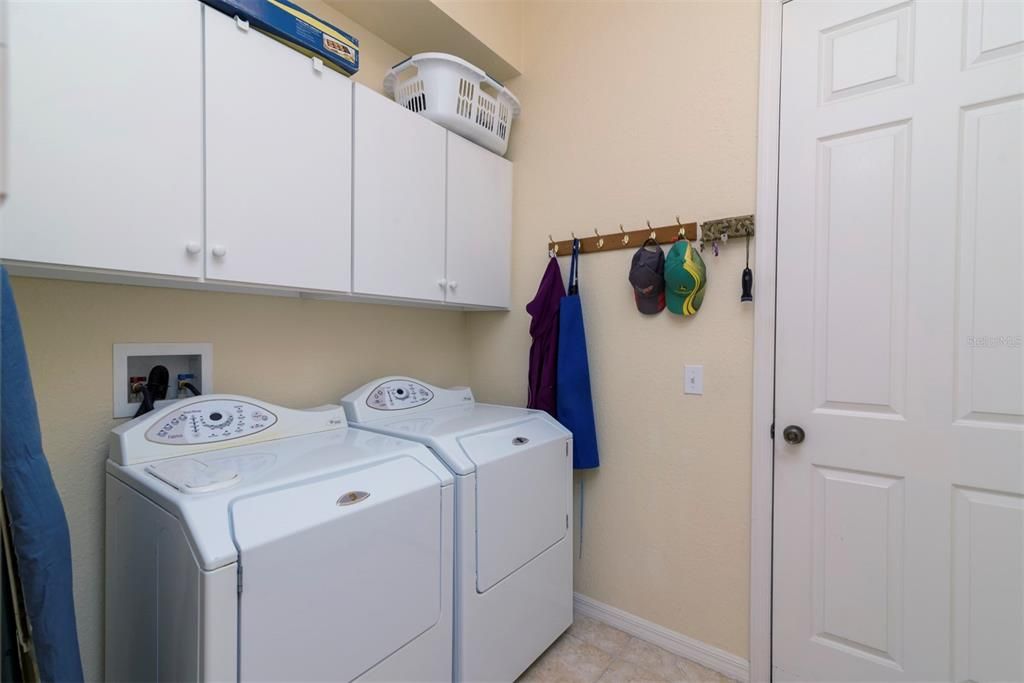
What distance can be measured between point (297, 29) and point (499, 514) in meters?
1.64

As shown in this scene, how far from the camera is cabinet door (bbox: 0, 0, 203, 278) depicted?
900 millimetres

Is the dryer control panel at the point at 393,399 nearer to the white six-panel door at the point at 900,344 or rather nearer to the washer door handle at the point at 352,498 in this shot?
the washer door handle at the point at 352,498

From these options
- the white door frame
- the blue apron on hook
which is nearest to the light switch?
the white door frame

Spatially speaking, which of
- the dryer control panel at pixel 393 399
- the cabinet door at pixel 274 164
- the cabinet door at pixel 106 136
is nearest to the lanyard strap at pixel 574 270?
the dryer control panel at pixel 393 399

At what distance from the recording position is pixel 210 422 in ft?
4.25

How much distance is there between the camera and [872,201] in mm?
1409

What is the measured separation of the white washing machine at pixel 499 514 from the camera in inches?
54.3

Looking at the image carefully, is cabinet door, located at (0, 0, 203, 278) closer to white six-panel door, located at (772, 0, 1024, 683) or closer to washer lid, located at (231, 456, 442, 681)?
washer lid, located at (231, 456, 442, 681)

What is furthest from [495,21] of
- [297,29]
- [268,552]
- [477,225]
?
[268,552]

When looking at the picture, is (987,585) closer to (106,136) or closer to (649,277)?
(649,277)

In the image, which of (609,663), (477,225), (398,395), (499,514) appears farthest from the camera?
(477,225)

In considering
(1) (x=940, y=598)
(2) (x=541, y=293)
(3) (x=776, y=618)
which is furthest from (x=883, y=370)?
(2) (x=541, y=293)

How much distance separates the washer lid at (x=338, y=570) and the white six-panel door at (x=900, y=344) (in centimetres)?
127

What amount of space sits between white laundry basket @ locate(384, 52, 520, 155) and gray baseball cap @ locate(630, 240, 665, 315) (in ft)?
2.92
